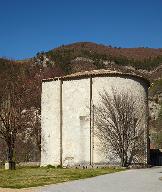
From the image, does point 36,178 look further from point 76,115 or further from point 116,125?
point 116,125

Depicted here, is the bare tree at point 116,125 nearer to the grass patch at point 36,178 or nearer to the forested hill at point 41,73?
the grass patch at point 36,178

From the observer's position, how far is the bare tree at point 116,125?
3747cm

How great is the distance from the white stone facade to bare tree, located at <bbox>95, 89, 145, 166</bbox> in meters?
0.53

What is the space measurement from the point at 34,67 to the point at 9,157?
5486 centimetres

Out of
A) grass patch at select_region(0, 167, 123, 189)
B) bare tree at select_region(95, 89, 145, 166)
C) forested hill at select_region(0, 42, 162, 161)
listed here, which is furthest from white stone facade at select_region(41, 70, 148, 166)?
grass patch at select_region(0, 167, 123, 189)

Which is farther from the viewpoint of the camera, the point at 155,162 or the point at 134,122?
the point at 155,162

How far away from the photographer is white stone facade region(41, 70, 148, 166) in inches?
1479

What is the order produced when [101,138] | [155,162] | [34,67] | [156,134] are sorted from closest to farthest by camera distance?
[101,138], [155,162], [156,134], [34,67]

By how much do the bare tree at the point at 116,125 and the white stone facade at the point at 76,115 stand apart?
0.53 metres

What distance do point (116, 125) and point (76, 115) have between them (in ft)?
11.5

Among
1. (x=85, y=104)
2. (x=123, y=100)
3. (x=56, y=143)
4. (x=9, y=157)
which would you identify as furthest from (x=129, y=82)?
(x=9, y=157)

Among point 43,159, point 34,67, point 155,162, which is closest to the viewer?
point 43,159

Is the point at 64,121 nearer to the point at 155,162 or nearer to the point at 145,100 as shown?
the point at 145,100

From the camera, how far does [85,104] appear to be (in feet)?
125
